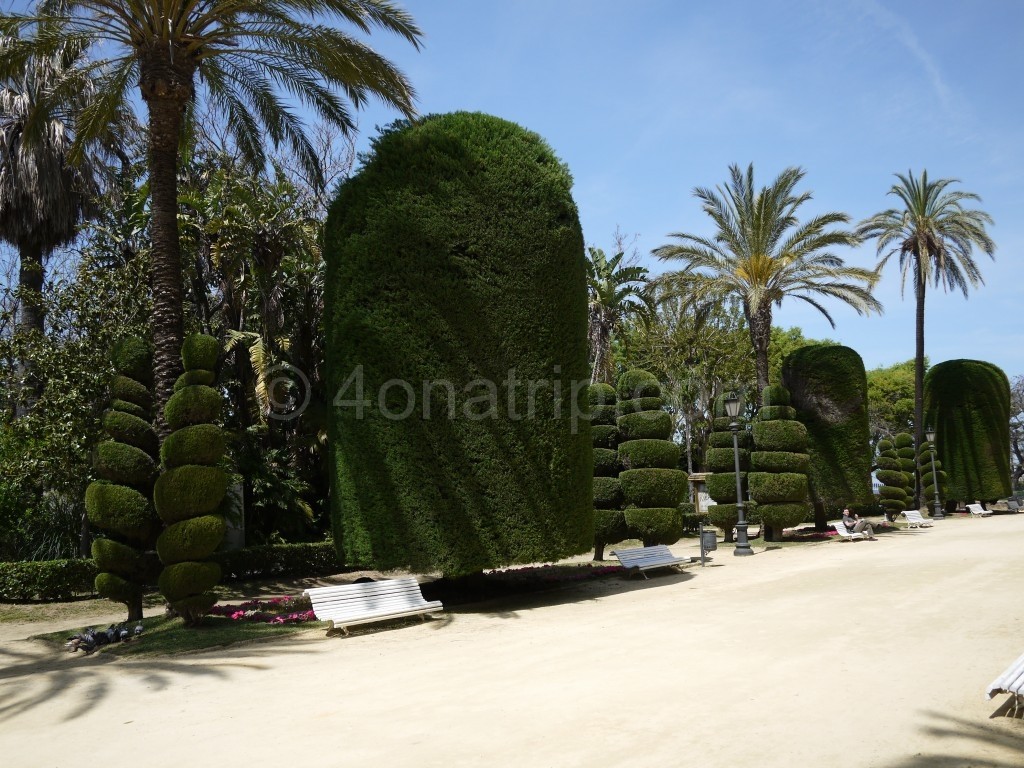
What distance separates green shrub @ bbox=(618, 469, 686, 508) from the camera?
17.5 m

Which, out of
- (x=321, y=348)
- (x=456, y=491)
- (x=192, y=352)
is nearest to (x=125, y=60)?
(x=192, y=352)

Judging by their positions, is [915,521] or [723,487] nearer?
[723,487]

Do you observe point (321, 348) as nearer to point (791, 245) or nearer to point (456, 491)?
point (456, 491)

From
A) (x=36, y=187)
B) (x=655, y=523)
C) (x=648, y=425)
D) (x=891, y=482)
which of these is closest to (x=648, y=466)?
(x=648, y=425)

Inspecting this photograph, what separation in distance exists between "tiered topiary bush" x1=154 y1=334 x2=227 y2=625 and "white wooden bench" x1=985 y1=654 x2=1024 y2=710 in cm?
959

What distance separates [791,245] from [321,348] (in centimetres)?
1544

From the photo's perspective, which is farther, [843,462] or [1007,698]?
[843,462]

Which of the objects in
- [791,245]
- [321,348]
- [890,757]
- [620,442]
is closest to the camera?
[890,757]

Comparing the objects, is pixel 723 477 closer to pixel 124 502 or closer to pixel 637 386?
pixel 637 386

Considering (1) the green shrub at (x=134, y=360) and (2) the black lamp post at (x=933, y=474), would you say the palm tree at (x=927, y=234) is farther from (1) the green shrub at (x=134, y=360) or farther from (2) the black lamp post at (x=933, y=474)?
(1) the green shrub at (x=134, y=360)

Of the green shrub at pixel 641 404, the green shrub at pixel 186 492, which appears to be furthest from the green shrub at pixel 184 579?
the green shrub at pixel 641 404

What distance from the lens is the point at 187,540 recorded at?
10969mm

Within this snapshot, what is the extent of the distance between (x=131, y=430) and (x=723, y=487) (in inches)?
642

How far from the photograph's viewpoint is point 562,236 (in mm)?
13422
